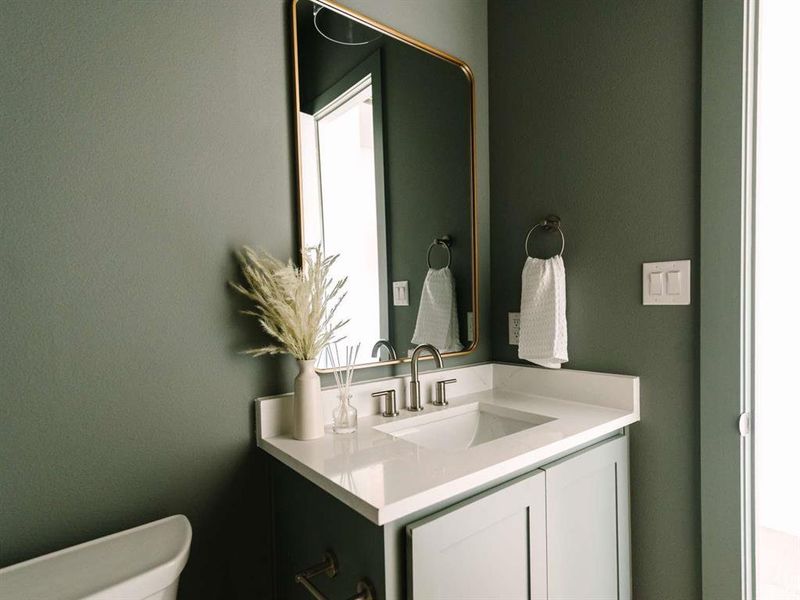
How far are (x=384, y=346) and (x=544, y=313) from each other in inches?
21.3

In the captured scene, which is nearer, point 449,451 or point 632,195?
point 449,451

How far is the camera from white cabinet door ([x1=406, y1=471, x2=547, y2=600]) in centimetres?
82

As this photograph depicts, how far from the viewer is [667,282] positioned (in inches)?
49.9

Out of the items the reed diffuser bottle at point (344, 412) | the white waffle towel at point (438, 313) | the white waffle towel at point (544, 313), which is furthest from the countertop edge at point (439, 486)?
the white waffle towel at point (438, 313)

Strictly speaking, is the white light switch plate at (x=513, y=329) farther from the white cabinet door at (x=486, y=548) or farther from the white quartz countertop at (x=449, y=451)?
the white cabinet door at (x=486, y=548)

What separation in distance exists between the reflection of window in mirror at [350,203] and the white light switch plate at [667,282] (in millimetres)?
781

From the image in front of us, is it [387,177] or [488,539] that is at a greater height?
[387,177]

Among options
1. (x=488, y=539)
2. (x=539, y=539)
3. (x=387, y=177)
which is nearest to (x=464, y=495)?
(x=488, y=539)

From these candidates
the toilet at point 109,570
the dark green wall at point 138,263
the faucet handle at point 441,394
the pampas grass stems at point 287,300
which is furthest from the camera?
the faucet handle at point 441,394

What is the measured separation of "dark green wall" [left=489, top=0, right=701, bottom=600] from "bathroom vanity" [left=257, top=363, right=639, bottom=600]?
0.08 meters

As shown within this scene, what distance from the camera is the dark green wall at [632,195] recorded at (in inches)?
48.9

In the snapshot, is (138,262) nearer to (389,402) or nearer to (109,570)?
(109,570)

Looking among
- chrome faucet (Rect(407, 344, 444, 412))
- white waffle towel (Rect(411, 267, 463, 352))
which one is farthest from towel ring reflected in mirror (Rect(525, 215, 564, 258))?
chrome faucet (Rect(407, 344, 444, 412))

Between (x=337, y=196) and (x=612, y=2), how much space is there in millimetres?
1042
